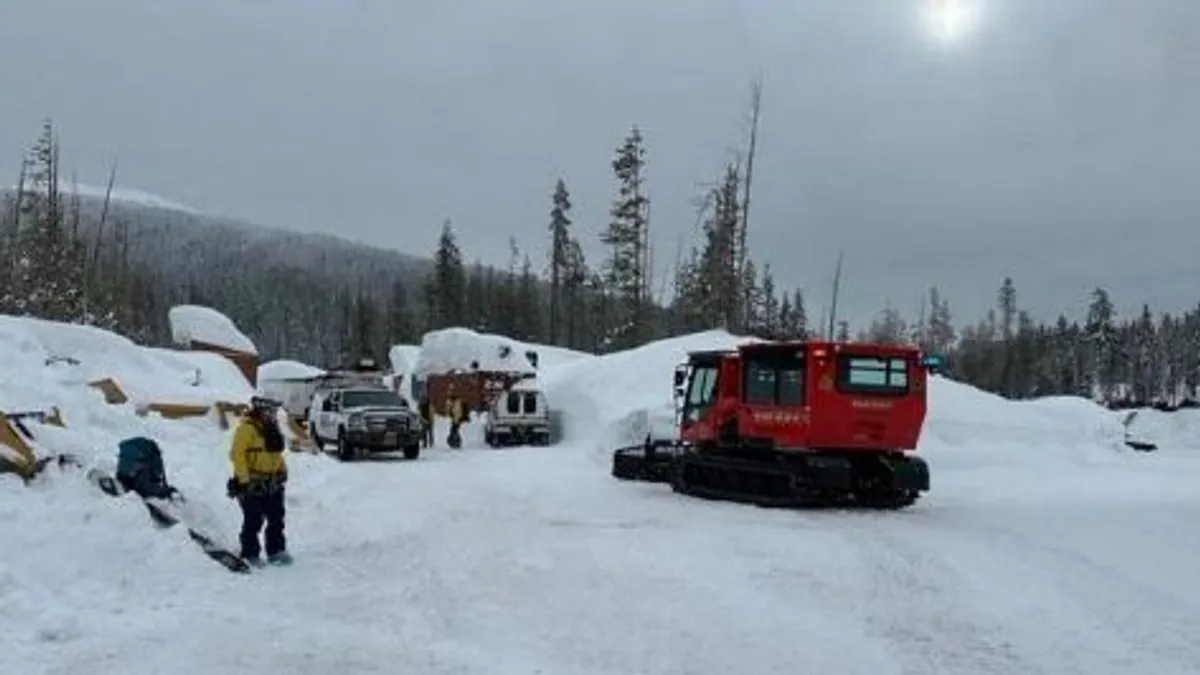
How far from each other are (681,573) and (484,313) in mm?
102590

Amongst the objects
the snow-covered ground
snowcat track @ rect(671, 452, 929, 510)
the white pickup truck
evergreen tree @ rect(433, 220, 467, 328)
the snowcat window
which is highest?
evergreen tree @ rect(433, 220, 467, 328)

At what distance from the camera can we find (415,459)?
117 feet

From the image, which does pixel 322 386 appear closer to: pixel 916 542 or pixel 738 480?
pixel 738 480

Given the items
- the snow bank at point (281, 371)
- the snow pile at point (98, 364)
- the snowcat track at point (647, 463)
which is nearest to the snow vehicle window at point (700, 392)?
the snowcat track at point (647, 463)

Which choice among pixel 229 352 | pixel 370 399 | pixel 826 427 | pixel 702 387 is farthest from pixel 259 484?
pixel 229 352

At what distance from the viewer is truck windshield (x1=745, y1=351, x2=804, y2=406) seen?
70.9ft

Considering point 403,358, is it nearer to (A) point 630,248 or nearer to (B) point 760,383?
(A) point 630,248

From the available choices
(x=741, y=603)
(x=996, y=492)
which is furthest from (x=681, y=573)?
(x=996, y=492)

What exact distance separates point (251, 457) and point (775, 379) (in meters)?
10.9

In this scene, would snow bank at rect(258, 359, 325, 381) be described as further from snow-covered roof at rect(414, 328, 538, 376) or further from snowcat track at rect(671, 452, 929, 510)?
snowcat track at rect(671, 452, 929, 510)

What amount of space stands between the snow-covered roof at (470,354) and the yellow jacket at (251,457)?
4774 cm

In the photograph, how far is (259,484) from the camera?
43.9 ft

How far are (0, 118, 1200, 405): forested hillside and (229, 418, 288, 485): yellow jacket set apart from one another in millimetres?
45301

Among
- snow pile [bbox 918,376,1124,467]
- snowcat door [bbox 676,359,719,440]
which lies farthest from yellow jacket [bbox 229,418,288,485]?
snow pile [bbox 918,376,1124,467]
